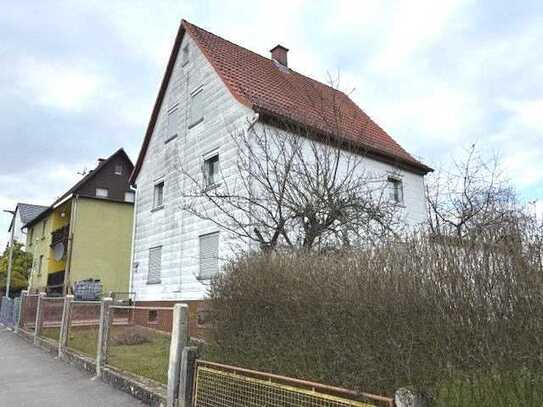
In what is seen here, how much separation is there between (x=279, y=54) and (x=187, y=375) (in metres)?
18.3

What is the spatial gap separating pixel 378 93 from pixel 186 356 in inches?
412

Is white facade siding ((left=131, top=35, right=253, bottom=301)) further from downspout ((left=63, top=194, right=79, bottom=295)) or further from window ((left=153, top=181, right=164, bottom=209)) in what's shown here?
downspout ((left=63, top=194, right=79, bottom=295))

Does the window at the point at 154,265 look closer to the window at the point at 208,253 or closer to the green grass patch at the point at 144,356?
the window at the point at 208,253

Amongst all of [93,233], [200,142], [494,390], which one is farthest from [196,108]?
[93,233]

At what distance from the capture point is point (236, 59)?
62.8ft

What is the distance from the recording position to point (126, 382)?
7992 mm

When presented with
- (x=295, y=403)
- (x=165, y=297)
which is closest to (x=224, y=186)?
(x=165, y=297)

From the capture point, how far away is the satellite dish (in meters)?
31.6

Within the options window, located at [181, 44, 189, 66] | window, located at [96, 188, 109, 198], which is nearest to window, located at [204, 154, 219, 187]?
window, located at [181, 44, 189, 66]

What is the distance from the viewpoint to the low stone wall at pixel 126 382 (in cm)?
710

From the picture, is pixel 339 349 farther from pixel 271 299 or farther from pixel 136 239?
pixel 136 239

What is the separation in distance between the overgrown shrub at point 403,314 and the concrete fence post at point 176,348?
47.6 inches

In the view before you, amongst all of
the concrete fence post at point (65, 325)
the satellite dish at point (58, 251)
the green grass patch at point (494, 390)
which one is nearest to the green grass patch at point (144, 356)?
the concrete fence post at point (65, 325)

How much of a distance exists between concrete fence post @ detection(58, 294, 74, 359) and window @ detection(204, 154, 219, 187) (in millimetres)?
5704
